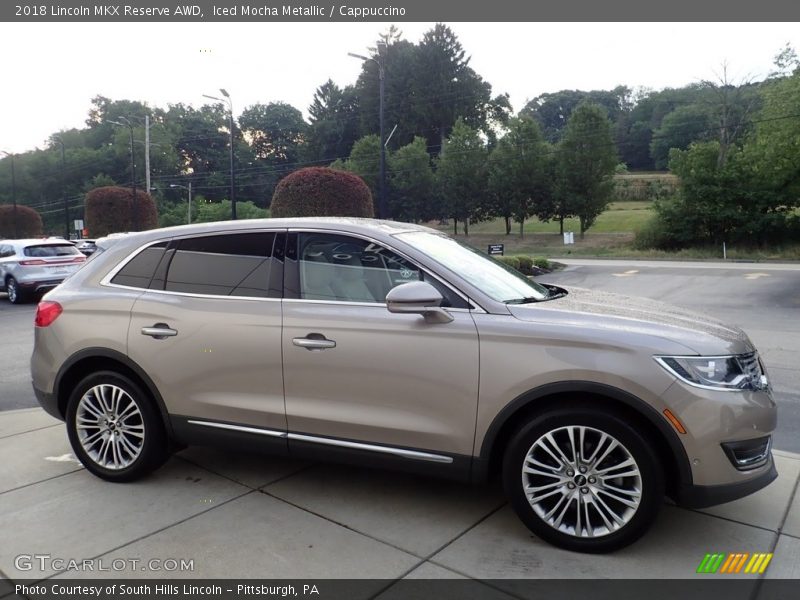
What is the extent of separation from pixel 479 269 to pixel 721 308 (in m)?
11.8

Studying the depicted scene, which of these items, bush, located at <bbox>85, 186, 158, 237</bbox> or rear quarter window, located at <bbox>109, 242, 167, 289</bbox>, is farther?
bush, located at <bbox>85, 186, 158, 237</bbox>

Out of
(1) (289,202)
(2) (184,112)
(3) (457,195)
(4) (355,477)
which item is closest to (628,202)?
(3) (457,195)

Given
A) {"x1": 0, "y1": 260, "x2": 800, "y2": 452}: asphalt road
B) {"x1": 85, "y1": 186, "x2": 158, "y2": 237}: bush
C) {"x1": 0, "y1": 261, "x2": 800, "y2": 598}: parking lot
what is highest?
{"x1": 85, "y1": 186, "x2": 158, "y2": 237}: bush

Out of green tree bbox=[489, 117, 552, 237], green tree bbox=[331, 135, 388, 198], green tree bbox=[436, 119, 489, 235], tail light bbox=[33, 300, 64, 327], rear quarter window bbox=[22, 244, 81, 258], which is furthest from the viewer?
green tree bbox=[331, 135, 388, 198]

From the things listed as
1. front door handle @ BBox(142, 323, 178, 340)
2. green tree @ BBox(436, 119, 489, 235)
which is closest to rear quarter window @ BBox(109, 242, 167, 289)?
front door handle @ BBox(142, 323, 178, 340)

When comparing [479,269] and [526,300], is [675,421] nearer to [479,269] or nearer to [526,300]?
[526,300]

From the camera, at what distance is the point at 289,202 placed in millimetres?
23266

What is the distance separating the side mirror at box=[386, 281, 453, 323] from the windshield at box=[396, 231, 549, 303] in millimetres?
313

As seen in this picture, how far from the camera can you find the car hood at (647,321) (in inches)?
122

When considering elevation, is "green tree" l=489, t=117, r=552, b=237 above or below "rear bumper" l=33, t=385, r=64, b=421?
above

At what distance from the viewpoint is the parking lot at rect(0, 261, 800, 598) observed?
305 cm

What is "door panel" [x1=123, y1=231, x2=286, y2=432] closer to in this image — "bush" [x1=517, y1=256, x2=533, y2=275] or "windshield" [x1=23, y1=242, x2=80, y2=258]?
"windshield" [x1=23, y1=242, x2=80, y2=258]

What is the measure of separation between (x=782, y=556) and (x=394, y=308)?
2.32m

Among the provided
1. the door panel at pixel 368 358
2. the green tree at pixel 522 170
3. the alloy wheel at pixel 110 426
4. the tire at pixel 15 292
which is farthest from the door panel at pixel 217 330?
the green tree at pixel 522 170
